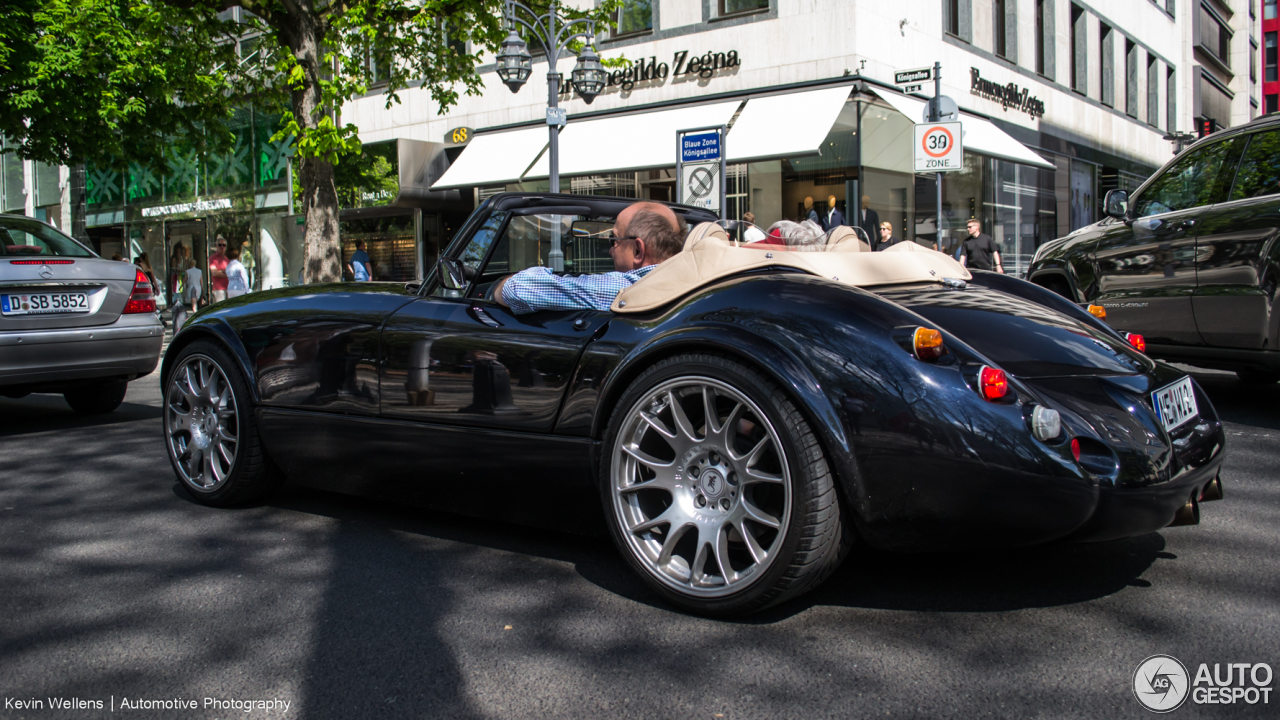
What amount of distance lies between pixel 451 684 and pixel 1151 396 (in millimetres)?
2043

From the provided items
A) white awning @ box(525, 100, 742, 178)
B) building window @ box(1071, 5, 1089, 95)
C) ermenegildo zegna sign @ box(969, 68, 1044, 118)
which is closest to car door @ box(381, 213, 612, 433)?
white awning @ box(525, 100, 742, 178)

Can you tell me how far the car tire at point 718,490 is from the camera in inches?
100

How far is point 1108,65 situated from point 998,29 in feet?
27.1

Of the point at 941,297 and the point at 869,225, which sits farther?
the point at 869,225

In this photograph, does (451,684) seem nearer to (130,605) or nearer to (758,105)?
(130,605)

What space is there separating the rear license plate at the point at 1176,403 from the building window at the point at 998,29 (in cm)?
2089

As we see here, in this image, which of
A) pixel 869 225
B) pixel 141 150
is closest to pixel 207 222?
pixel 141 150

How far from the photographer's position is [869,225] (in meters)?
16.4

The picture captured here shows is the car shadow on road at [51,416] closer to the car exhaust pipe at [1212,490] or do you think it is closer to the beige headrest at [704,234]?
→ the beige headrest at [704,234]

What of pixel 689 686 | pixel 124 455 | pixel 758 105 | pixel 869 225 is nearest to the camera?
pixel 689 686

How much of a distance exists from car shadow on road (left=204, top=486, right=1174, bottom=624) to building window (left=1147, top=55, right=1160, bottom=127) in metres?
33.2

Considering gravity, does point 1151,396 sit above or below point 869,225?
below

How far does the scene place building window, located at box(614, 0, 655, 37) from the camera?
64.3ft

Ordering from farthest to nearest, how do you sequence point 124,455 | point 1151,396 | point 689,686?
point 124,455 → point 1151,396 → point 689,686
